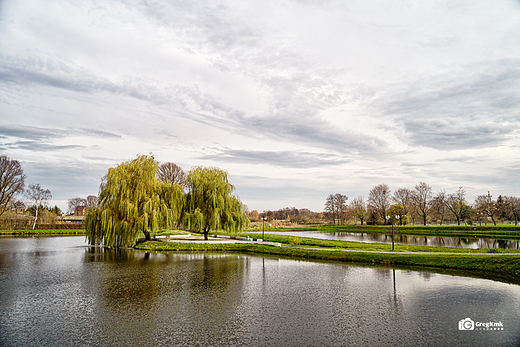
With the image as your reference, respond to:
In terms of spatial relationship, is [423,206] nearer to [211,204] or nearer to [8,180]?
[211,204]

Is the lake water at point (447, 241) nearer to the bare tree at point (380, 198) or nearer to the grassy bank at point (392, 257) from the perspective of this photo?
the grassy bank at point (392, 257)

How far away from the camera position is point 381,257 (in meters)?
24.7

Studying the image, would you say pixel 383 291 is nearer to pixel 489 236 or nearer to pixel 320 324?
pixel 320 324

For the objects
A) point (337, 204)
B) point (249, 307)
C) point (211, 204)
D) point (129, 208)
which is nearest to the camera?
point (249, 307)

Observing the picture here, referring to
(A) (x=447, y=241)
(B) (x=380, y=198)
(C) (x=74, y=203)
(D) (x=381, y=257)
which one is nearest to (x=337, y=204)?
(B) (x=380, y=198)

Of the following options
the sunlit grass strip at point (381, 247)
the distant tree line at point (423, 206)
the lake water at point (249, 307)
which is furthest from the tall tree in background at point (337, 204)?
the lake water at point (249, 307)

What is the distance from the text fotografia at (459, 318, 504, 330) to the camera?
425 inches

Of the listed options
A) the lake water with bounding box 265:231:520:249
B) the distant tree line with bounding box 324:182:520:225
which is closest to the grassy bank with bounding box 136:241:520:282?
the lake water with bounding box 265:231:520:249

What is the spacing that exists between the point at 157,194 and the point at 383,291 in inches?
1115

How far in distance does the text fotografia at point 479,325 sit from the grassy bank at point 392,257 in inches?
377

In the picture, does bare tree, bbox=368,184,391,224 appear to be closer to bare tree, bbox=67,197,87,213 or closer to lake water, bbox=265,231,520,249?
lake water, bbox=265,231,520,249

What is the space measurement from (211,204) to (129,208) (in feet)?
32.2

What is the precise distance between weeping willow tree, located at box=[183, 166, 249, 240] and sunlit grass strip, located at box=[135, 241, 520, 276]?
12.4 feet

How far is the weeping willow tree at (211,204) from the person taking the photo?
1491 inches
